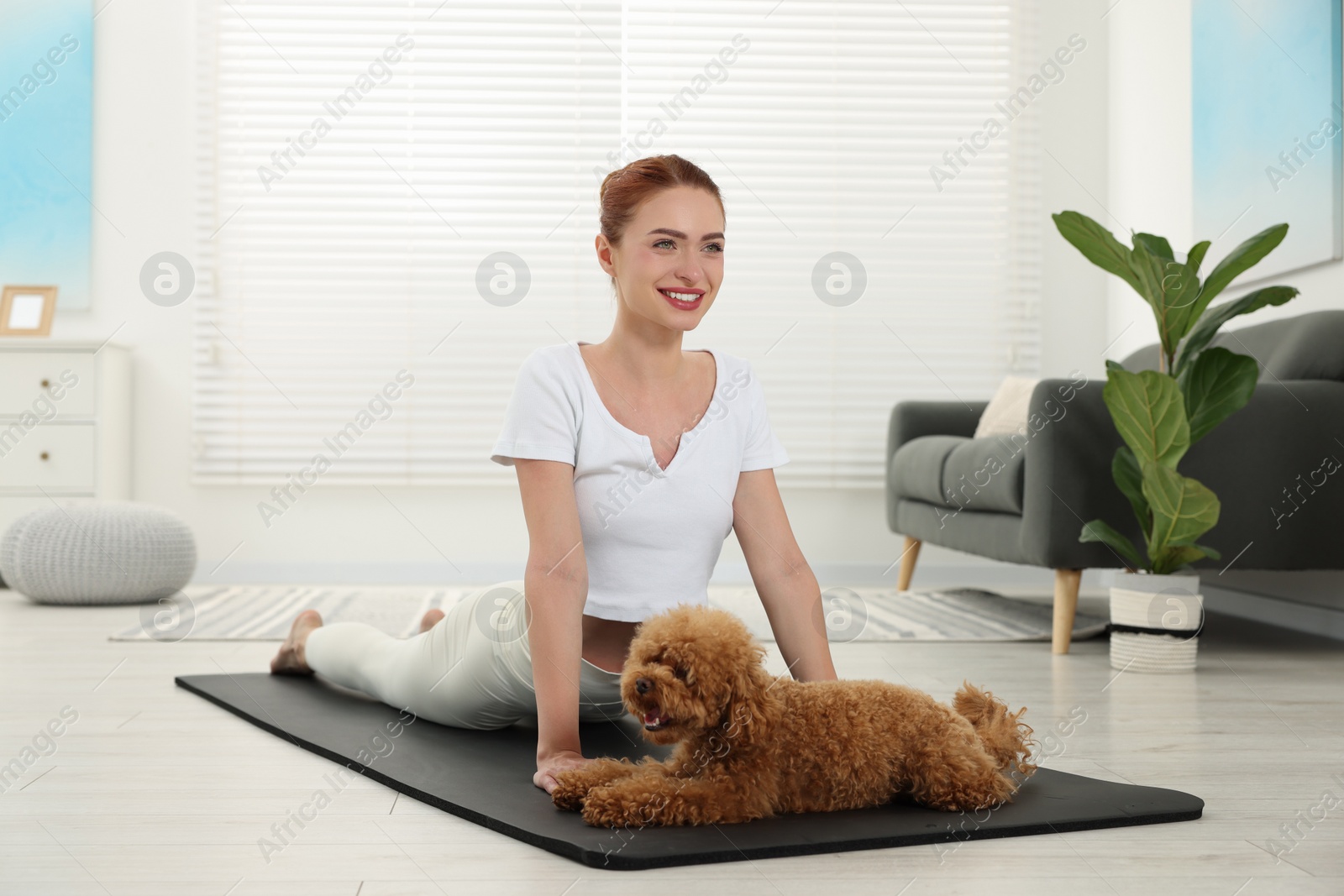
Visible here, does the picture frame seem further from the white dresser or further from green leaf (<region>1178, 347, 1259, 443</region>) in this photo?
green leaf (<region>1178, 347, 1259, 443</region>)

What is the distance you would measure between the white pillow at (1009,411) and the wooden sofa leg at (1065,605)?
1.12 m

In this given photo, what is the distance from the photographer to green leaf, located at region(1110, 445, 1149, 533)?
273 centimetres

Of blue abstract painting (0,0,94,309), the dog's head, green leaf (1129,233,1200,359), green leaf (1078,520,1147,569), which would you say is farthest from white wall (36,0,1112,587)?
the dog's head

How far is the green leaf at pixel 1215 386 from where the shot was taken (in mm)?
2637

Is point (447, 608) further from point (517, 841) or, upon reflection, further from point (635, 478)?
point (517, 841)

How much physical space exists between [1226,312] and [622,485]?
169 centimetres

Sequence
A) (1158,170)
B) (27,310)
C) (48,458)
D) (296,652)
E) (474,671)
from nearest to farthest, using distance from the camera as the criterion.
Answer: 1. (474,671)
2. (296,652)
3. (48,458)
4. (1158,170)
5. (27,310)

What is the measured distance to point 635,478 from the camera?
1647mm

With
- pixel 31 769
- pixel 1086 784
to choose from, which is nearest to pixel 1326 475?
pixel 1086 784

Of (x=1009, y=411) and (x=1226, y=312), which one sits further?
(x=1009, y=411)

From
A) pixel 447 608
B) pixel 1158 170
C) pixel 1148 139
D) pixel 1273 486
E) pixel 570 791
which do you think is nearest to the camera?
pixel 570 791

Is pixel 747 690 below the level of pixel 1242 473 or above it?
below

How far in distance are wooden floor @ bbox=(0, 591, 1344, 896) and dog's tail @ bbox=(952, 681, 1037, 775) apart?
166mm

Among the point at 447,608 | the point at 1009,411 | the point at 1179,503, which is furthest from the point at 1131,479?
the point at 447,608
